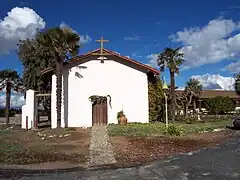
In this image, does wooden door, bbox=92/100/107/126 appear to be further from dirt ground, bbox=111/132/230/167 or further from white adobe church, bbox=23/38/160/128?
dirt ground, bbox=111/132/230/167

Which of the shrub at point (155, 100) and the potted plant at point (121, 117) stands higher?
the shrub at point (155, 100)

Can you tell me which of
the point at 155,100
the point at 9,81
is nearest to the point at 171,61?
the point at 155,100

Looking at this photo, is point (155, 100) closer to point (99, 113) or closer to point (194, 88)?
point (99, 113)

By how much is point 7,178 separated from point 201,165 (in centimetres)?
553

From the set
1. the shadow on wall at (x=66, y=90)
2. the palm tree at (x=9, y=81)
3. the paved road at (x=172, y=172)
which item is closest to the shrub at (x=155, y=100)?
the shadow on wall at (x=66, y=90)

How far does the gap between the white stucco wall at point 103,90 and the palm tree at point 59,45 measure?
1606mm

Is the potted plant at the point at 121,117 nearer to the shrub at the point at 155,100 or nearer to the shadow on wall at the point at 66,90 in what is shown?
the shrub at the point at 155,100

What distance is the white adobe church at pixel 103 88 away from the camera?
77.8 ft

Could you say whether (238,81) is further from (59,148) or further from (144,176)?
(144,176)

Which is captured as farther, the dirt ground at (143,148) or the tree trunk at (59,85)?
the tree trunk at (59,85)

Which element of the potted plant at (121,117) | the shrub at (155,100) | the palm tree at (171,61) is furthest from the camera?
the palm tree at (171,61)

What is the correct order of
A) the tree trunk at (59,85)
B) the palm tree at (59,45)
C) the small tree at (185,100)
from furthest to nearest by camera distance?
the small tree at (185,100)
the tree trunk at (59,85)
the palm tree at (59,45)

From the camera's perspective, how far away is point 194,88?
163 ft

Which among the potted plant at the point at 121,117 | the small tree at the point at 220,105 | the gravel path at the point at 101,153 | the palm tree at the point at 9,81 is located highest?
the palm tree at the point at 9,81
